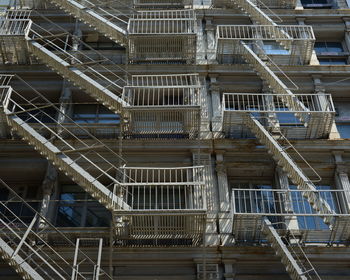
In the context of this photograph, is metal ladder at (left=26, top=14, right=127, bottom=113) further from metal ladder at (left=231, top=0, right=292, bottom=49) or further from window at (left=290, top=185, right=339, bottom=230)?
window at (left=290, top=185, right=339, bottom=230)

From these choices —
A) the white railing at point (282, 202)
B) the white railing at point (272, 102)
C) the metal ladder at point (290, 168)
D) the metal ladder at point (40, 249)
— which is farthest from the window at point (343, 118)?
the metal ladder at point (40, 249)

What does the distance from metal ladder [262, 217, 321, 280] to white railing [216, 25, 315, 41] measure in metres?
7.96

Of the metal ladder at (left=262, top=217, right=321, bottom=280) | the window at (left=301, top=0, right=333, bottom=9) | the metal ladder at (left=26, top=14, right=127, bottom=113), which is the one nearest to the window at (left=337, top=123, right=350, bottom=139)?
the metal ladder at (left=262, top=217, right=321, bottom=280)

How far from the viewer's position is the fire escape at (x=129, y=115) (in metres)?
15.0

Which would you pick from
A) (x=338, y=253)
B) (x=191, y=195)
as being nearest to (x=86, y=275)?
(x=191, y=195)

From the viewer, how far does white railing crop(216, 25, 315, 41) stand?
20.7m

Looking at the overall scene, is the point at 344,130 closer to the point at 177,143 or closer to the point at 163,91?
the point at 177,143

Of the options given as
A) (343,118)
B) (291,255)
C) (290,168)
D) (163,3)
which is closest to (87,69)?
(163,3)

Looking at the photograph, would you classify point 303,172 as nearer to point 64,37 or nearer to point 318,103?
point 318,103

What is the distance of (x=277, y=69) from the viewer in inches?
790

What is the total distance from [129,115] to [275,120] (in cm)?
460

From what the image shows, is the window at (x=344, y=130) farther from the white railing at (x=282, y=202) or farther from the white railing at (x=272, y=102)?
the white railing at (x=282, y=202)

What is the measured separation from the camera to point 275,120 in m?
18.6

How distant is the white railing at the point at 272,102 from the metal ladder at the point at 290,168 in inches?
48.1
